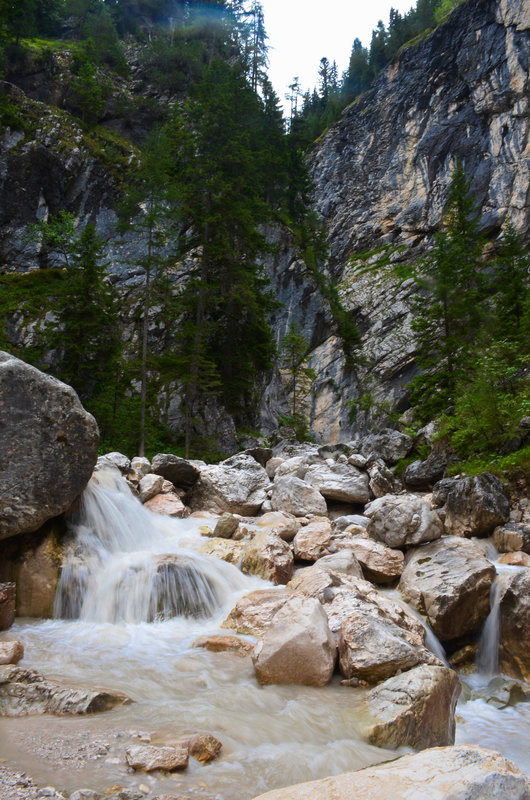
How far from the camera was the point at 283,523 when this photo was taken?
10391 millimetres

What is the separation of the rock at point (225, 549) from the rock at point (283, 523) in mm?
893


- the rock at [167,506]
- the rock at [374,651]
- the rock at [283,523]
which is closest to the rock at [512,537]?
the rock at [283,523]

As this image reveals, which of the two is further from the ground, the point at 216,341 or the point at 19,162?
the point at 19,162

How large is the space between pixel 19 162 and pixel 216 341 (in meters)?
20.4

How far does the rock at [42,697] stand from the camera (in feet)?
13.0

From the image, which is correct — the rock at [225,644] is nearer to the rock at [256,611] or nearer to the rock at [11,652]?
the rock at [256,611]

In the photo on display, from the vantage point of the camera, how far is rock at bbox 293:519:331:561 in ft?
29.5

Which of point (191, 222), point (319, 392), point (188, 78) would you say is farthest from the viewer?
point (188, 78)

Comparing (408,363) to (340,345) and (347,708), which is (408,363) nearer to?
(340,345)

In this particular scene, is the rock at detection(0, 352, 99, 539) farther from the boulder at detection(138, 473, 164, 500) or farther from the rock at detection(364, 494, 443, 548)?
the rock at detection(364, 494, 443, 548)

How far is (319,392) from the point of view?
37.4m

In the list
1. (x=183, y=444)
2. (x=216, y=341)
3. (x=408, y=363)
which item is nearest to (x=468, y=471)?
(x=183, y=444)

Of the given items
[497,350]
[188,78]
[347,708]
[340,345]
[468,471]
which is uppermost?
[188,78]

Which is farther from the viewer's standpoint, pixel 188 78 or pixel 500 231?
pixel 188 78
